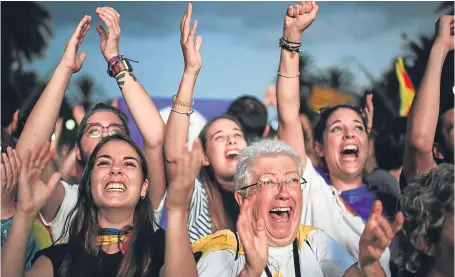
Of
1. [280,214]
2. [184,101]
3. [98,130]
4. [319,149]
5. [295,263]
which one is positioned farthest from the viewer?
[319,149]

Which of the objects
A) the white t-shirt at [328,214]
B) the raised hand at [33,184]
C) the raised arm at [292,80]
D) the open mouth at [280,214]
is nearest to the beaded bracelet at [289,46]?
the raised arm at [292,80]

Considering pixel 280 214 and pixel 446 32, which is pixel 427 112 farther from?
pixel 280 214

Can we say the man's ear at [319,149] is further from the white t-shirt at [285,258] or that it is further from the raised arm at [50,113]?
the raised arm at [50,113]

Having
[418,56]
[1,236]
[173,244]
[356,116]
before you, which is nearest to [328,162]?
[356,116]

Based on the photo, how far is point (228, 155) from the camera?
4066mm

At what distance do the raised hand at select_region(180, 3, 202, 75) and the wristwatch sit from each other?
0.28 m

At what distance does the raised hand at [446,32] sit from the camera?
370 cm

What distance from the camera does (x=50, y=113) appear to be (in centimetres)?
346

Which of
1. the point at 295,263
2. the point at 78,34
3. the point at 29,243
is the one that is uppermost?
the point at 78,34

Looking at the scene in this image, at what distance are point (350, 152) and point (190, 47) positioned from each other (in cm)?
106

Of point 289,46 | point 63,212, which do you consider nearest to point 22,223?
point 63,212

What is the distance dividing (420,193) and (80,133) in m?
1.85

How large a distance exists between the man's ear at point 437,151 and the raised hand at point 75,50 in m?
1.83

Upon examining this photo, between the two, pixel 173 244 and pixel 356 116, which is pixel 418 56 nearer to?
pixel 356 116
